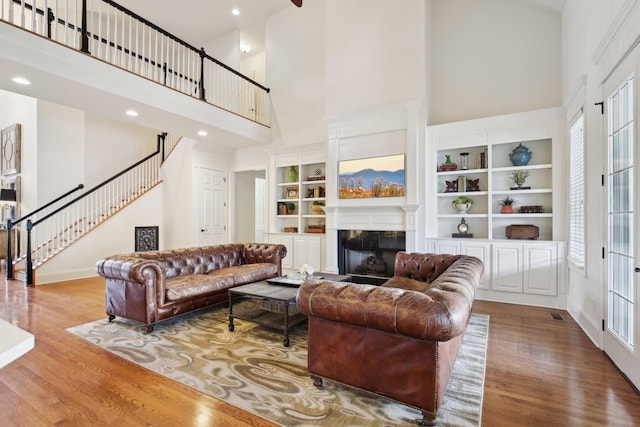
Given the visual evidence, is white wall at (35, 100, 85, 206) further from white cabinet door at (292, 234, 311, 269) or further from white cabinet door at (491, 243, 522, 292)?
white cabinet door at (491, 243, 522, 292)

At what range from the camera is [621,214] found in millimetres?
2645

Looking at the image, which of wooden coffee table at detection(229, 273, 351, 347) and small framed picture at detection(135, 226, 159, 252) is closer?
wooden coffee table at detection(229, 273, 351, 347)

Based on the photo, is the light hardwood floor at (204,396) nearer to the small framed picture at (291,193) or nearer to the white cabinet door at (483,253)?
the white cabinet door at (483,253)

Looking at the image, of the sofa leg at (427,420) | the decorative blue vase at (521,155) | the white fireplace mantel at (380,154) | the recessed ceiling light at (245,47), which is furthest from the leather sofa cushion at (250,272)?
the recessed ceiling light at (245,47)

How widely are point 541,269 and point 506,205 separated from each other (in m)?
1.05

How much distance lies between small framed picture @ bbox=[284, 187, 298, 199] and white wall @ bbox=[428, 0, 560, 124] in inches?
127

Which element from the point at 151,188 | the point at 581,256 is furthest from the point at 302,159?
the point at 581,256

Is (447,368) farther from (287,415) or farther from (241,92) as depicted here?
(241,92)

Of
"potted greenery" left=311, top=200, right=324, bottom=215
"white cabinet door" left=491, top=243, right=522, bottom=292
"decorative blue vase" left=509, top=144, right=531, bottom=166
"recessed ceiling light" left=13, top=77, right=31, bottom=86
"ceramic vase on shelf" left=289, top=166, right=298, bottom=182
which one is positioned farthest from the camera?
"ceramic vase on shelf" left=289, top=166, right=298, bottom=182

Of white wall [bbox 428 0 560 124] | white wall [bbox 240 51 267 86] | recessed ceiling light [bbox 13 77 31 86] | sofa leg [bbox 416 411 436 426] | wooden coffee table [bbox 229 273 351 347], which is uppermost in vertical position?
white wall [bbox 240 51 267 86]

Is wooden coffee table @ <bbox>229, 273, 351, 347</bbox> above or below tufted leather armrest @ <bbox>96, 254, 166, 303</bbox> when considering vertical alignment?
below

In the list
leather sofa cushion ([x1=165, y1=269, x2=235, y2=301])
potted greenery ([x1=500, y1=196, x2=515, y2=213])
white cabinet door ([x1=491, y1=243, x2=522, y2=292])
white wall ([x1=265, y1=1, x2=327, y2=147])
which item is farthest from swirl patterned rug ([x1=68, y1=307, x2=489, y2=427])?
white wall ([x1=265, y1=1, x2=327, y2=147])

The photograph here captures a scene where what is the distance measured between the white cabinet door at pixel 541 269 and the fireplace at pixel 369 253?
5.92 feet

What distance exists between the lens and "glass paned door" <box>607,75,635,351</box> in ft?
8.07
